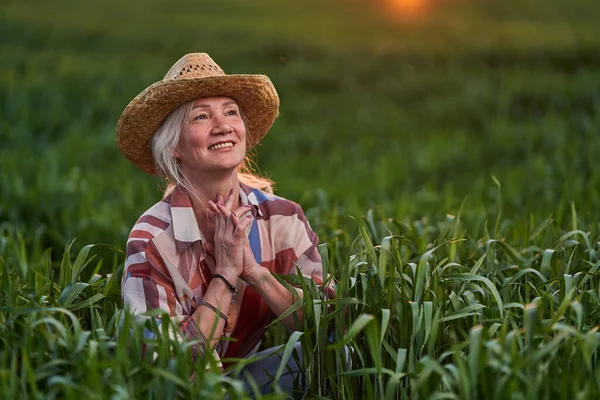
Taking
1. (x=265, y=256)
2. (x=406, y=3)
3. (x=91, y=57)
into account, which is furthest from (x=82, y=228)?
(x=406, y=3)

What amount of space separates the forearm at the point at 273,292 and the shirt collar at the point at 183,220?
0.80ft

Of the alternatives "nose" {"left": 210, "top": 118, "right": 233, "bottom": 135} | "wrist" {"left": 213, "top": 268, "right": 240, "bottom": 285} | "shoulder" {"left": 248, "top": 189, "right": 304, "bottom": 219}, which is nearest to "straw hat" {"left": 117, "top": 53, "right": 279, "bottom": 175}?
"nose" {"left": 210, "top": 118, "right": 233, "bottom": 135}

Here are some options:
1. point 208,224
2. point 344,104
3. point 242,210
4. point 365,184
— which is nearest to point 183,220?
point 208,224

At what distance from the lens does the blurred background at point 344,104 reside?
267 inches

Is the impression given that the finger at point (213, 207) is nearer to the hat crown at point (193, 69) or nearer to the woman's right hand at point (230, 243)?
the woman's right hand at point (230, 243)

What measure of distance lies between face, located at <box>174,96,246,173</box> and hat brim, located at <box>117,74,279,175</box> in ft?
0.17

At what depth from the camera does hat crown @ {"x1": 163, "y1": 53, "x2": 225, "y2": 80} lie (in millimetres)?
3211

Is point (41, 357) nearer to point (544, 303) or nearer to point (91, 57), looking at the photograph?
point (544, 303)

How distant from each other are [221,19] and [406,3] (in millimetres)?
4071

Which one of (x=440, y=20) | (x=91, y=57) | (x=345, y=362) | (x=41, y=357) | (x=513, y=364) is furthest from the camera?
Answer: (x=440, y=20)

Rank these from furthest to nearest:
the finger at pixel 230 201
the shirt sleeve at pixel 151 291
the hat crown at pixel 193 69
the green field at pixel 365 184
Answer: the hat crown at pixel 193 69 → the finger at pixel 230 201 → the shirt sleeve at pixel 151 291 → the green field at pixel 365 184

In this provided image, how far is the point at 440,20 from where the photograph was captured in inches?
710

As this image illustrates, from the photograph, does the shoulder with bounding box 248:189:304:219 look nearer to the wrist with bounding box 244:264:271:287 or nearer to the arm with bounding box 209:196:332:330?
the arm with bounding box 209:196:332:330

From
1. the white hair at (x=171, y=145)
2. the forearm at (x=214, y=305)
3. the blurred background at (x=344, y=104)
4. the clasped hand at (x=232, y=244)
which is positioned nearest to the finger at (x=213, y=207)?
the clasped hand at (x=232, y=244)
